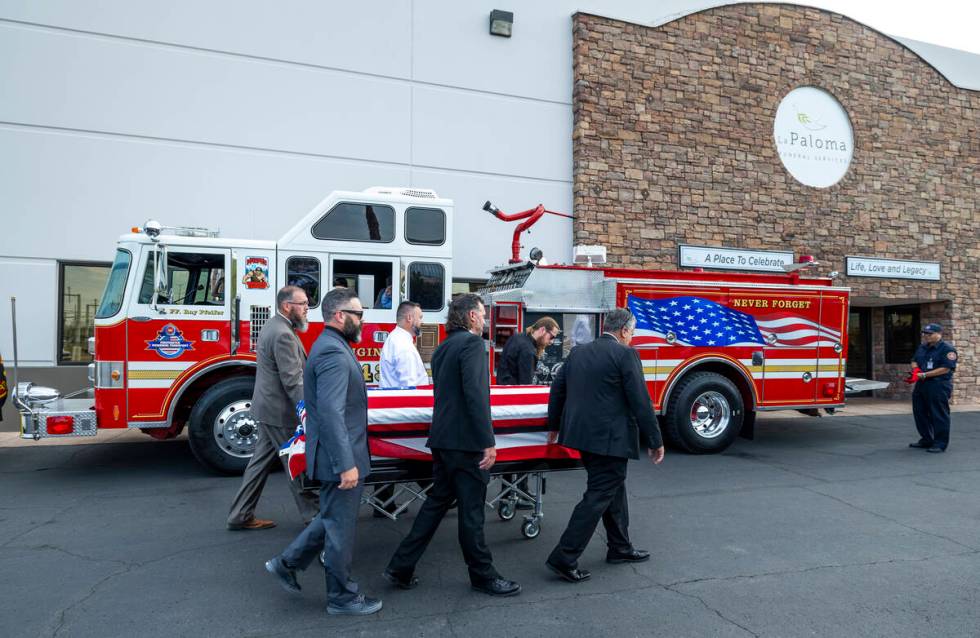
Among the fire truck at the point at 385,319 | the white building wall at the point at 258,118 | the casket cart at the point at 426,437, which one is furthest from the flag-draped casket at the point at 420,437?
the white building wall at the point at 258,118

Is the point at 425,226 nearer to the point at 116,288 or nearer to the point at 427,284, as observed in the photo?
the point at 427,284

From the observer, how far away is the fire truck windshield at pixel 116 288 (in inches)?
274

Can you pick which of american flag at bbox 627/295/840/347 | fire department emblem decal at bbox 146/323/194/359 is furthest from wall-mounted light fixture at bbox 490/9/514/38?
fire department emblem decal at bbox 146/323/194/359

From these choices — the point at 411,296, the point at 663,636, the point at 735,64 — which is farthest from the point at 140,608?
the point at 735,64

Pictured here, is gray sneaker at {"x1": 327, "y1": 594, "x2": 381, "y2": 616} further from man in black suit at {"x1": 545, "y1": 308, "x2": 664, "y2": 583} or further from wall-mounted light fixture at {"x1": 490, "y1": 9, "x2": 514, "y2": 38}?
wall-mounted light fixture at {"x1": 490, "y1": 9, "x2": 514, "y2": 38}

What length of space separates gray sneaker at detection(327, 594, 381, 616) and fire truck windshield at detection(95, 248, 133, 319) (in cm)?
467

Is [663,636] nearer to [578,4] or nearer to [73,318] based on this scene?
[73,318]

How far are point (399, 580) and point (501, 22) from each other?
1069cm

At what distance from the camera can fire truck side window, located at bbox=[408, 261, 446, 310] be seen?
788 centimetres

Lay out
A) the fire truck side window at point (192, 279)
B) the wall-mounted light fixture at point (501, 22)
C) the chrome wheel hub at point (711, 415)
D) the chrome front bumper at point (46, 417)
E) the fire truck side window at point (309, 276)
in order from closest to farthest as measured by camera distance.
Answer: the chrome front bumper at point (46, 417) < the fire truck side window at point (192, 279) < the fire truck side window at point (309, 276) < the chrome wheel hub at point (711, 415) < the wall-mounted light fixture at point (501, 22)

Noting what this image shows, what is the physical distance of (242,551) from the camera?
4.91 metres

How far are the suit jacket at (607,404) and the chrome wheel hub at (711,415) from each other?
4610 mm

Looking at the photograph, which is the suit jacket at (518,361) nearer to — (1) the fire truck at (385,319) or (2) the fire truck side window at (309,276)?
(1) the fire truck at (385,319)

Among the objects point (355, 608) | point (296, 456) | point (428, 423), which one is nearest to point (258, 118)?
point (428, 423)
